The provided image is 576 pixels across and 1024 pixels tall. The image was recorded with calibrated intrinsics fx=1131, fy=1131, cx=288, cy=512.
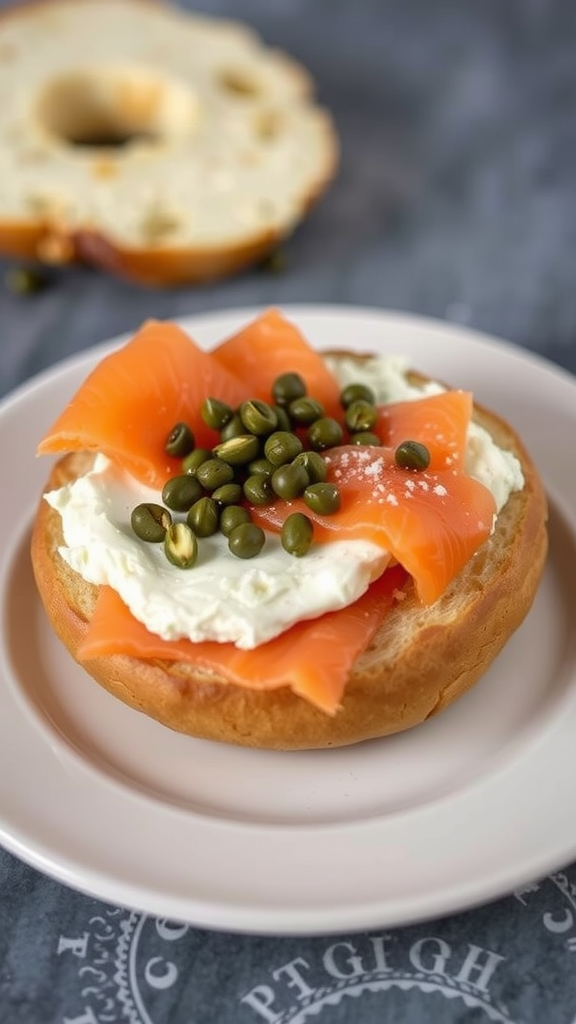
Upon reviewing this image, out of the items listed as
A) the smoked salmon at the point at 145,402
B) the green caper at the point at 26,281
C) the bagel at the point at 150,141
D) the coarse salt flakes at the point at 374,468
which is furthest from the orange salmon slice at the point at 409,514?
the green caper at the point at 26,281

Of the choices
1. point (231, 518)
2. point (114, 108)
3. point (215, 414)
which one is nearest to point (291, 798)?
point (231, 518)

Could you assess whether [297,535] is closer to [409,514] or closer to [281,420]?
[409,514]

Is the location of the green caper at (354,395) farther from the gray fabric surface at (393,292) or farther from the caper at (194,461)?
the gray fabric surface at (393,292)

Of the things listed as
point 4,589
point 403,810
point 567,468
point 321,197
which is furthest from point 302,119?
point 403,810

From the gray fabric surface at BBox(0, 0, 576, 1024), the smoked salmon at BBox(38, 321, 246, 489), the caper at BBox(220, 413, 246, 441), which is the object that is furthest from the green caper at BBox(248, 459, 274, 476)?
the gray fabric surface at BBox(0, 0, 576, 1024)

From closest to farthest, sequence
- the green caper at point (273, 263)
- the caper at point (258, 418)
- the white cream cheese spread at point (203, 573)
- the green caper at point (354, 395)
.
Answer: the white cream cheese spread at point (203, 573) < the caper at point (258, 418) < the green caper at point (354, 395) < the green caper at point (273, 263)

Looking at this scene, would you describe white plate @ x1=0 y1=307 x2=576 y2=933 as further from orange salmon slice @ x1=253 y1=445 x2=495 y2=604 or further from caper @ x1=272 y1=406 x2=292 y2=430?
caper @ x1=272 y1=406 x2=292 y2=430
